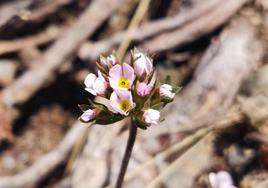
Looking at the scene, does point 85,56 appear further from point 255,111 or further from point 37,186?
point 255,111

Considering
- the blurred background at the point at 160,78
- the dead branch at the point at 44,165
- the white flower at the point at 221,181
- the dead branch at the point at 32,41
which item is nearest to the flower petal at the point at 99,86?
the white flower at the point at 221,181

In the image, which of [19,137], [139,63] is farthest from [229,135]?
[19,137]

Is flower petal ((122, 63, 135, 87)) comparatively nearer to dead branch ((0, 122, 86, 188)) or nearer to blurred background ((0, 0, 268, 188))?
blurred background ((0, 0, 268, 188))

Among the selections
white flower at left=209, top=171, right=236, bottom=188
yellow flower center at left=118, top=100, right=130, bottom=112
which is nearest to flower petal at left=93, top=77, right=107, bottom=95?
yellow flower center at left=118, top=100, right=130, bottom=112

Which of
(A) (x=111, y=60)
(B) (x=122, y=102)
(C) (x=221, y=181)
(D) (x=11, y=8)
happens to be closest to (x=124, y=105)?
(B) (x=122, y=102)

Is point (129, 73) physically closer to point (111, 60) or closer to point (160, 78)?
point (111, 60)

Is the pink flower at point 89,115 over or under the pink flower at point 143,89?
over

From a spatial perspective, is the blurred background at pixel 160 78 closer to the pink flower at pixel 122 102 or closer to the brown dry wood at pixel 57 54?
the brown dry wood at pixel 57 54
